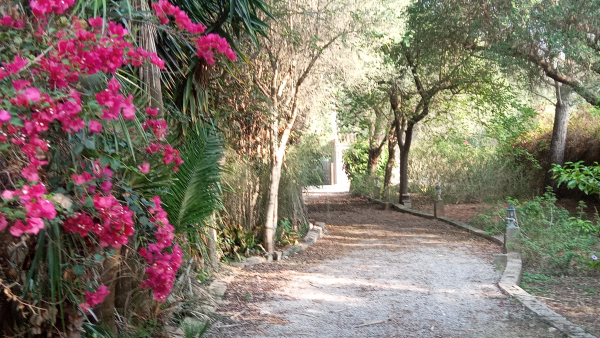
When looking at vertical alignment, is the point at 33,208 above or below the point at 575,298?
above

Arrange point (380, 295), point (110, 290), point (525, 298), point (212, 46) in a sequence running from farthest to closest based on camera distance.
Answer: point (380, 295) → point (525, 298) → point (110, 290) → point (212, 46)

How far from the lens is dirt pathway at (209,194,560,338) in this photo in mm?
5281

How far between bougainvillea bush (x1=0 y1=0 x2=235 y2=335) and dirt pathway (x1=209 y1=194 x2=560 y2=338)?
7.13 feet

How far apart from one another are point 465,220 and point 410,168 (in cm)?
709

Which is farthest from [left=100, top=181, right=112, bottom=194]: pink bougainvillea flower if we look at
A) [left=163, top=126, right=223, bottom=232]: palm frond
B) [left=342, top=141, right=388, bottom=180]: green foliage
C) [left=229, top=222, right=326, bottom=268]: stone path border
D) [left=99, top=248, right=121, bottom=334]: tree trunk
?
[left=342, top=141, right=388, bottom=180]: green foliage

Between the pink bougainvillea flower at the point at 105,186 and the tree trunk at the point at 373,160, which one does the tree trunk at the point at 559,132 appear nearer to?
the tree trunk at the point at 373,160

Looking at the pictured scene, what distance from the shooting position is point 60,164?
291 cm

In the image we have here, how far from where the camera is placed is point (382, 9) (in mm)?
11695

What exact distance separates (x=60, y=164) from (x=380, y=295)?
181 inches

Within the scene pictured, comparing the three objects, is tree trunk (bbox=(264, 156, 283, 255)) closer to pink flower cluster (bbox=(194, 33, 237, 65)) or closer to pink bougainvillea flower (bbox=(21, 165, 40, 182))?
pink flower cluster (bbox=(194, 33, 237, 65))

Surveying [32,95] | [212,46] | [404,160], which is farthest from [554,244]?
[404,160]

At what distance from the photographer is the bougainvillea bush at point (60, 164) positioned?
233cm

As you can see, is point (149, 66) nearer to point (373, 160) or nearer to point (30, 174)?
point (30, 174)

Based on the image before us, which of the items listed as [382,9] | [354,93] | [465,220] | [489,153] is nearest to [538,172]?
[489,153]
